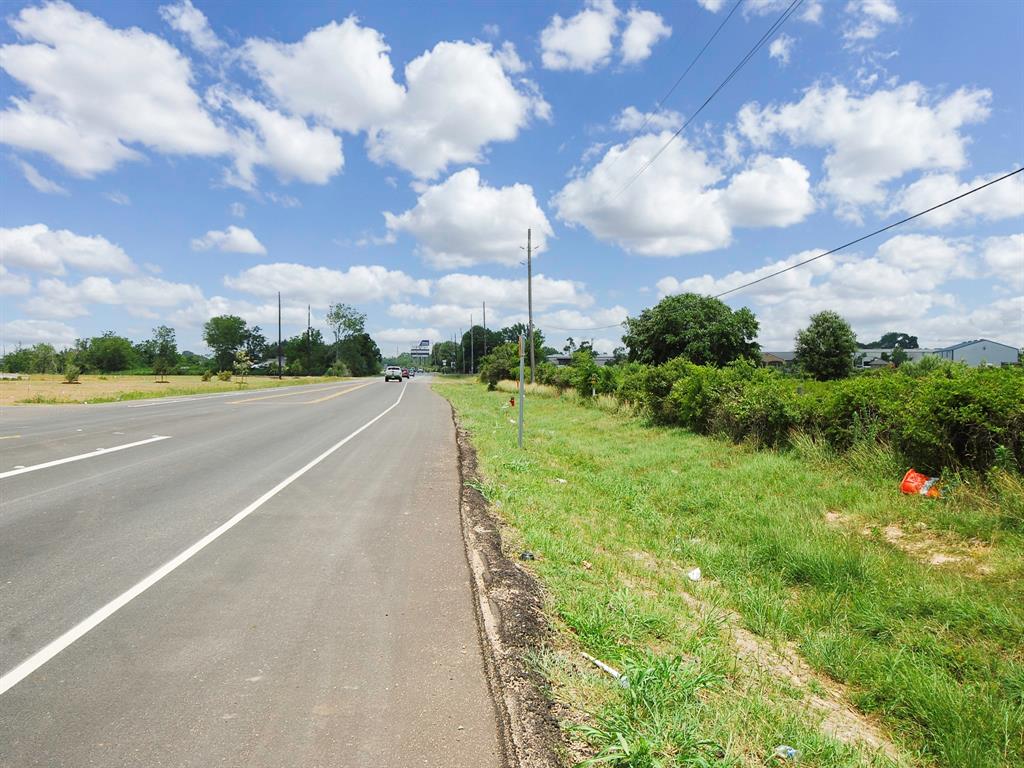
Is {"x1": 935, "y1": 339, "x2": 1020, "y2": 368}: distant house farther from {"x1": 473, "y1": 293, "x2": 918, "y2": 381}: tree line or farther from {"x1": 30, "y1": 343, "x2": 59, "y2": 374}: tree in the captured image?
{"x1": 30, "y1": 343, "x2": 59, "y2": 374}: tree

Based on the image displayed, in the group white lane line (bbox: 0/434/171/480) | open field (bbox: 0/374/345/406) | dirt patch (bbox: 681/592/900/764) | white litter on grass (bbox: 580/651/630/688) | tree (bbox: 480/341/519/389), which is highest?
tree (bbox: 480/341/519/389)

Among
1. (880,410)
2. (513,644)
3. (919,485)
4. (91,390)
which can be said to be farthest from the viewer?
(91,390)

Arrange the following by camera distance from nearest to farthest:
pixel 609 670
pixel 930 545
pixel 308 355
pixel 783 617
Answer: pixel 609 670, pixel 783 617, pixel 930 545, pixel 308 355

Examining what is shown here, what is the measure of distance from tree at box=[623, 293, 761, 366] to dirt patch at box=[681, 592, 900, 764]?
46.1 meters

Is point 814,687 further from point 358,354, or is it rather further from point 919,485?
point 358,354

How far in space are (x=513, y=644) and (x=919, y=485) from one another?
698 centimetres

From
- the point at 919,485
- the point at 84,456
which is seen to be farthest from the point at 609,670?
the point at 84,456

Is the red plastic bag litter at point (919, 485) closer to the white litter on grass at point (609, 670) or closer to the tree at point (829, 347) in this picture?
the white litter on grass at point (609, 670)

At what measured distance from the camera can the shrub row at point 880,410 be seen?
7410 mm

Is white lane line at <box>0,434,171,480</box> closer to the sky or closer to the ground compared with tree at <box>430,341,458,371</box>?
closer to the ground

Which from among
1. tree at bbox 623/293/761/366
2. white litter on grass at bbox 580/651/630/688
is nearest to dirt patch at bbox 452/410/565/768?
white litter on grass at bbox 580/651/630/688

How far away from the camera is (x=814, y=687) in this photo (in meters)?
4.05

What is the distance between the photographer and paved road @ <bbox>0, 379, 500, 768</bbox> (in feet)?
9.34

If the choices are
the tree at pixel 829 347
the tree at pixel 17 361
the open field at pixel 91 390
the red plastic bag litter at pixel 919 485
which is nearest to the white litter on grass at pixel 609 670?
the red plastic bag litter at pixel 919 485
